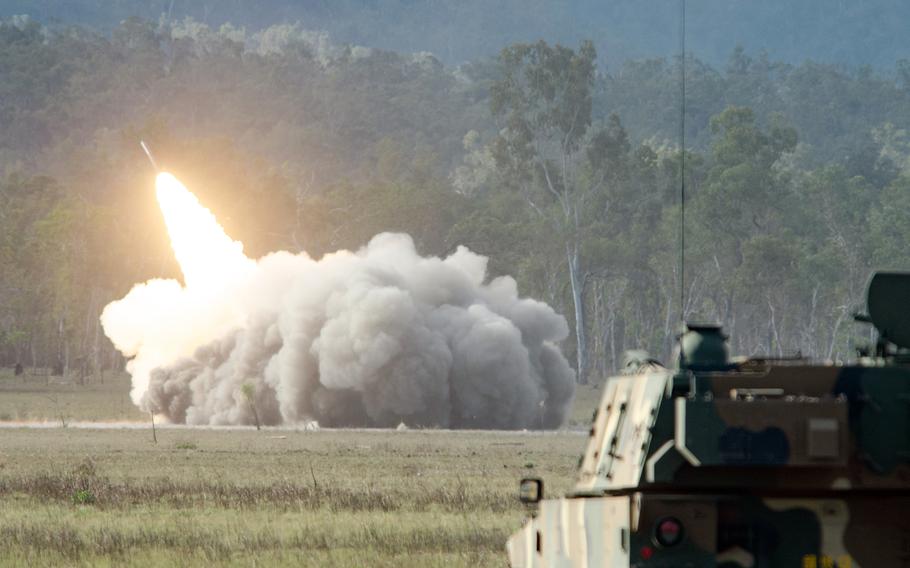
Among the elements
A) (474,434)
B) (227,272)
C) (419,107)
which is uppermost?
(419,107)

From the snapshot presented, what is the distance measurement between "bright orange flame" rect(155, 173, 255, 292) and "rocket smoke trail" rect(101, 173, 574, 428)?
0.07m

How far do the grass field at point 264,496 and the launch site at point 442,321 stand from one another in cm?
13

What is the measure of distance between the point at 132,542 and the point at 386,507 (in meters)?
5.87

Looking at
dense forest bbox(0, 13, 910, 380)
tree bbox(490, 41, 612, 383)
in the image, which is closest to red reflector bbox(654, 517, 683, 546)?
dense forest bbox(0, 13, 910, 380)

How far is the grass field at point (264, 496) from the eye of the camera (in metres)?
20.8

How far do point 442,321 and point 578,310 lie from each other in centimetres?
3747

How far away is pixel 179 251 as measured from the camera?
65312 mm

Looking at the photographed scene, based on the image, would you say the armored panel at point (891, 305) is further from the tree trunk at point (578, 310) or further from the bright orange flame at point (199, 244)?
the tree trunk at point (578, 310)

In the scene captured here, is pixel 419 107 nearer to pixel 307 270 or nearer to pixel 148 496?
pixel 307 270

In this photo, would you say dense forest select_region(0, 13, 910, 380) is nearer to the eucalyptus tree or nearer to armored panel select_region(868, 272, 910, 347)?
the eucalyptus tree

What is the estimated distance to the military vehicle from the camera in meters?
10.4

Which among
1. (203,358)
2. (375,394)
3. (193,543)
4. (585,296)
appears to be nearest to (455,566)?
(193,543)

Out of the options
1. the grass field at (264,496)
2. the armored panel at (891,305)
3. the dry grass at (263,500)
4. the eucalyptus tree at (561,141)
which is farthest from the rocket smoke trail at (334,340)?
the armored panel at (891,305)

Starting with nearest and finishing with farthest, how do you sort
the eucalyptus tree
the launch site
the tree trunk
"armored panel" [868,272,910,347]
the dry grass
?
the launch site → "armored panel" [868,272,910,347] → the dry grass → the tree trunk → the eucalyptus tree
